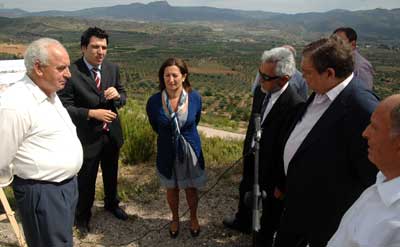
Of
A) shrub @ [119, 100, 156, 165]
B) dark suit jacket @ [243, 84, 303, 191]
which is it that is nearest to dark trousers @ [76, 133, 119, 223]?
shrub @ [119, 100, 156, 165]

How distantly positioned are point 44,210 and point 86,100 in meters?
1.24

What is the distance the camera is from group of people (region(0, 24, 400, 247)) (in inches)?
50.8

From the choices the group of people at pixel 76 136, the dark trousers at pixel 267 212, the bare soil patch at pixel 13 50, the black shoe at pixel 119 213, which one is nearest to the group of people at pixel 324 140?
the dark trousers at pixel 267 212

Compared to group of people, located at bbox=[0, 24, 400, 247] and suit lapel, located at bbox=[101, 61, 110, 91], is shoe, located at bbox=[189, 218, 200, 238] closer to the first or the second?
group of people, located at bbox=[0, 24, 400, 247]

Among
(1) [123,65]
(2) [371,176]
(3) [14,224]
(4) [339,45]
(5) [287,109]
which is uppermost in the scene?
(4) [339,45]

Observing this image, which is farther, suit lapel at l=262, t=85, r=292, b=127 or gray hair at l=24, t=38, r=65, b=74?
suit lapel at l=262, t=85, r=292, b=127

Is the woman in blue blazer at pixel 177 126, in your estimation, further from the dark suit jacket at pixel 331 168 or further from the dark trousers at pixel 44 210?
the dark suit jacket at pixel 331 168

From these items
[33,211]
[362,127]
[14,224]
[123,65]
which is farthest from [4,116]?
[123,65]

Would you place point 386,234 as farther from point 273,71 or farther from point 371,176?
point 273,71

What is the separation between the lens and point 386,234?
3.63 ft

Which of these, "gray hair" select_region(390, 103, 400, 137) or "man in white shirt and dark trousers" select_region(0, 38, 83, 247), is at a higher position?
"gray hair" select_region(390, 103, 400, 137)

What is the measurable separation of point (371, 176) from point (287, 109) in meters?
0.91

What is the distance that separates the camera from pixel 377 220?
114cm

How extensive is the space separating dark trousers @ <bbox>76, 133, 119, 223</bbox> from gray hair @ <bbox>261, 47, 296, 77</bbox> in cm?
167
